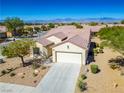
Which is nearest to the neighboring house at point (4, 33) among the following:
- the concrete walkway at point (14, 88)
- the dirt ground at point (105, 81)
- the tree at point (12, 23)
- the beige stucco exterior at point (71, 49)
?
the tree at point (12, 23)

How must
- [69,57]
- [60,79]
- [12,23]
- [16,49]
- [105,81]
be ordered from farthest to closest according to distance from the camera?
[12,23]
[69,57]
[16,49]
[60,79]
[105,81]

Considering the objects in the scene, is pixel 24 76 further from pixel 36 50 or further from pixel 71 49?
pixel 36 50

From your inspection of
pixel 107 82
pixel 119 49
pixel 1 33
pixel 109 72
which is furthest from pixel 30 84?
pixel 1 33

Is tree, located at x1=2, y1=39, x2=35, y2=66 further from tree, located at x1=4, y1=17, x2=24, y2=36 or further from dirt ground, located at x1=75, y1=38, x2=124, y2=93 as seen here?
tree, located at x1=4, y1=17, x2=24, y2=36

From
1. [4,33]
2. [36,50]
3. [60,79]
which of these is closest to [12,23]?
[4,33]

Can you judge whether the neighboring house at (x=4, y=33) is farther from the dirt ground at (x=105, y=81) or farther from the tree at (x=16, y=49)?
the dirt ground at (x=105, y=81)

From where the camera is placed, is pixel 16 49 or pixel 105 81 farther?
pixel 16 49
